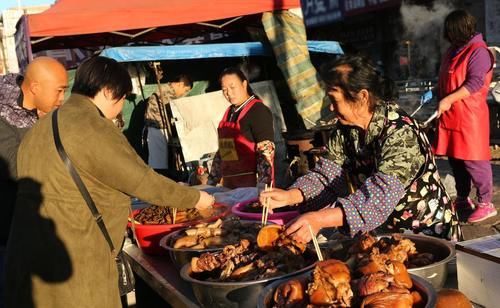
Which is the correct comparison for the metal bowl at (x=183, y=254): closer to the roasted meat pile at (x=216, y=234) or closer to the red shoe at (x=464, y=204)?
the roasted meat pile at (x=216, y=234)

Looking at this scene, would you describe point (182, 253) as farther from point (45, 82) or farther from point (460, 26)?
point (460, 26)

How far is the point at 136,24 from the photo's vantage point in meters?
6.55

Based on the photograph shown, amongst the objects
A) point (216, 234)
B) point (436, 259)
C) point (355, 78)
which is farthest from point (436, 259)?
point (216, 234)

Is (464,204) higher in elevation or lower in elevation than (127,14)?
lower

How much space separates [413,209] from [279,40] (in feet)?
17.5

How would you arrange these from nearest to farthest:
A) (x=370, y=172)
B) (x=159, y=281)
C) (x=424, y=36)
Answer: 1. (x=159, y=281)
2. (x=370, y=172)
3. (x=424, y=36)

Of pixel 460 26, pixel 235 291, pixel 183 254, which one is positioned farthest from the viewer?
pixel 460 26

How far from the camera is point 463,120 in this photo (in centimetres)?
425

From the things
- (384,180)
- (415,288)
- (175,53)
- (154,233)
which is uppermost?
(175,53)

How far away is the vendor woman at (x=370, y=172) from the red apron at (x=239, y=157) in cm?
135

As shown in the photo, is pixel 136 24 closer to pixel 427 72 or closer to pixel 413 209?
pixel 413 209

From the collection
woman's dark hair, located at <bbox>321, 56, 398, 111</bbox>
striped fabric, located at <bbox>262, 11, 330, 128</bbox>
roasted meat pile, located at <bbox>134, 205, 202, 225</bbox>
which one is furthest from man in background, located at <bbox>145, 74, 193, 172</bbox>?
woman's dark hair, located at <bbox>321, 56, 398, 111</bbox>

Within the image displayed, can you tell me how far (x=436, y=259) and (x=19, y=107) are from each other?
8.02 ft

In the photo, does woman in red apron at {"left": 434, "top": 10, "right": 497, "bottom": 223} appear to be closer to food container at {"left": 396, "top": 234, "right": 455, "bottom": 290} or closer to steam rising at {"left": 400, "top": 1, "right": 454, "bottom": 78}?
food container at {"left": 396, "top": 234, "right": 455, "bottom": 290}
